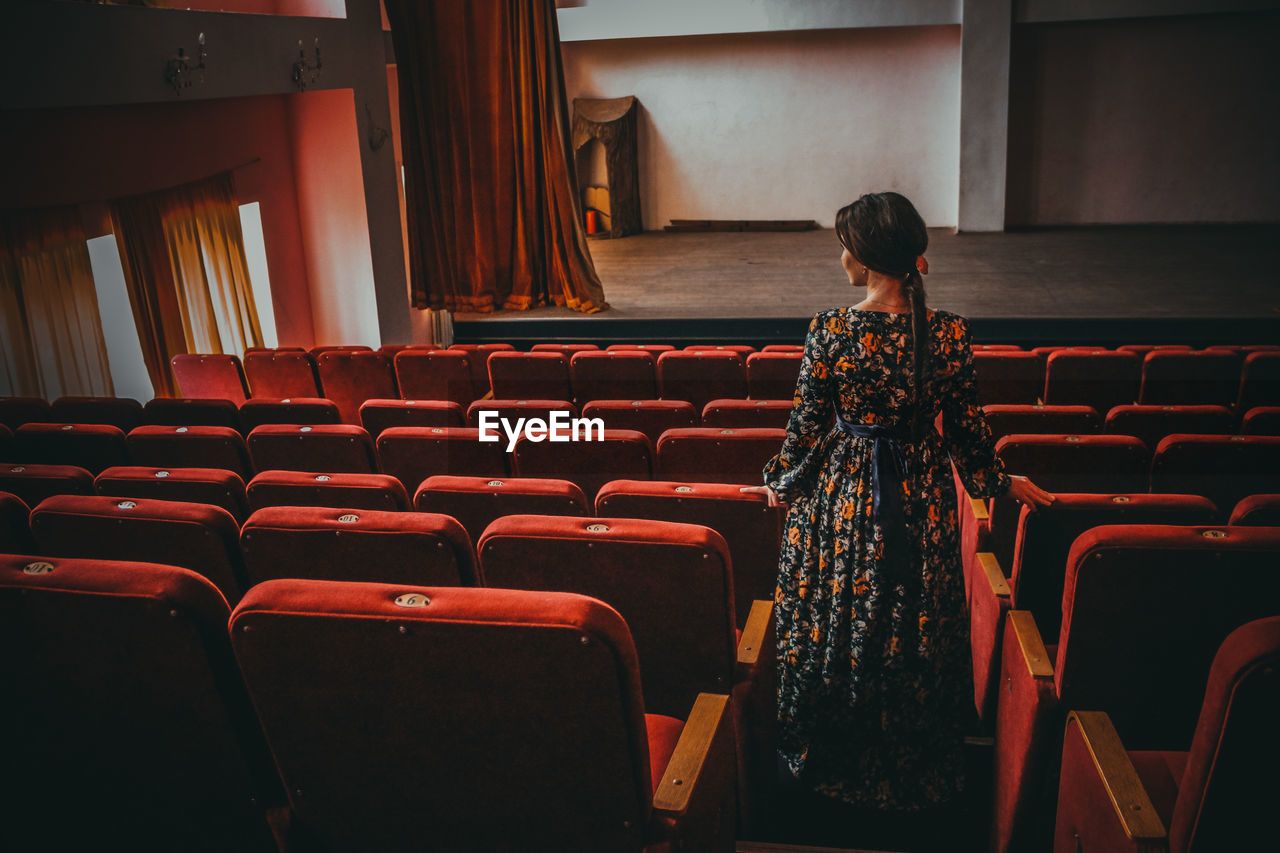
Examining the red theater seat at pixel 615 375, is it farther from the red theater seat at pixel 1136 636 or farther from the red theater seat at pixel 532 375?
the red theater seat at pixel 1136 636

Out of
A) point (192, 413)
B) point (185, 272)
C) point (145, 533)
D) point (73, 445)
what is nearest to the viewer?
point (145, 533)

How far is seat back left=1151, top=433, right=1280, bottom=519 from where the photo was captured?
2.93 metres

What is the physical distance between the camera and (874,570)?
217cm

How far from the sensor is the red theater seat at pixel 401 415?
3865 mm

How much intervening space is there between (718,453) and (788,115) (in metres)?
→ 9.98

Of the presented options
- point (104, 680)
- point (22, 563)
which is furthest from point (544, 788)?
point (22, 563)

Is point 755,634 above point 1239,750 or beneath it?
beneath

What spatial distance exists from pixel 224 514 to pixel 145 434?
153 centimetres

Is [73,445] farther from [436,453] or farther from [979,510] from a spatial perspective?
[979,510]

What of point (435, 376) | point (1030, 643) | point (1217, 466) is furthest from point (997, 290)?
point (1030, 643)

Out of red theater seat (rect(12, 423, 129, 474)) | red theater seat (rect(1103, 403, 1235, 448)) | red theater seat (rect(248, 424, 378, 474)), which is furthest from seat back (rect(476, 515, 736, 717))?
red theater seat (rect(1103, 403, 1235, 448))

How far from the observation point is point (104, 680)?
148cm

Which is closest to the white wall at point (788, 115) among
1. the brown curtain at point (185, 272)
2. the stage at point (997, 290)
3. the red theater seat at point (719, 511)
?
the stage at point (997, 290)

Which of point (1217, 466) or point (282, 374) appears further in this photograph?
point (282, 374)
